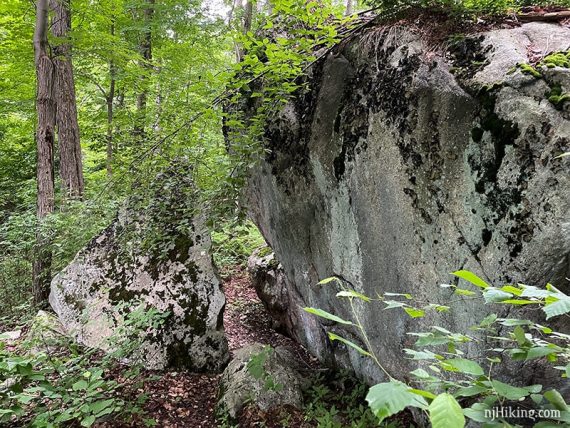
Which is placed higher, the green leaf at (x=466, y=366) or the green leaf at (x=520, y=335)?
the green leaf at (x=520, y=335)

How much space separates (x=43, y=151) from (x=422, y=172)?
7089 millimetres

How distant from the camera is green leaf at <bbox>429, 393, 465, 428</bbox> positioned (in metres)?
0.82

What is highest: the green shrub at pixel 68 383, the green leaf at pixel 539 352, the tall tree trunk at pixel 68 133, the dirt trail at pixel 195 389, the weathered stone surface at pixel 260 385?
the tall tree trunk at pixel 68 133

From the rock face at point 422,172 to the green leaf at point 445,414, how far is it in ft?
5.97

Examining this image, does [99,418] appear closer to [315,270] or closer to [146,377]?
[146,377]

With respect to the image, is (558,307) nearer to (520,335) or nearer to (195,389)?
(520,335)

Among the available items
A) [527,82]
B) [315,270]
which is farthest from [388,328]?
[527,82]

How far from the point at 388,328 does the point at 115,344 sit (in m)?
3.21

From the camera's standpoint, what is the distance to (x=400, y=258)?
10.7 ft

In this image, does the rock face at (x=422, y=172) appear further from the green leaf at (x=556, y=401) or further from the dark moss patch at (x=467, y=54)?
the green leaf at (x=556, y=401)

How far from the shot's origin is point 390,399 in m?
0.87

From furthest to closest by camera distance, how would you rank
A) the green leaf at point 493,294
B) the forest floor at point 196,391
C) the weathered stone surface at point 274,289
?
the weathered stone surface at point 274,289, the forest floor at point 196,391, the green leaf at point 493,294

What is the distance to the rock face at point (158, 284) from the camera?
15.4ft

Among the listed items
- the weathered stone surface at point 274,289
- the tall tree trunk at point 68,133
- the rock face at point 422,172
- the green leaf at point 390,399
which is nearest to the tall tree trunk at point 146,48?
the tall tree trunk at point 68,133
